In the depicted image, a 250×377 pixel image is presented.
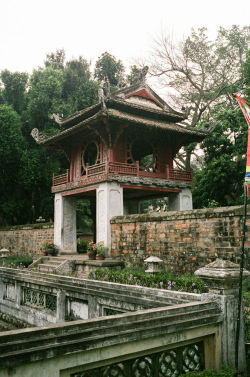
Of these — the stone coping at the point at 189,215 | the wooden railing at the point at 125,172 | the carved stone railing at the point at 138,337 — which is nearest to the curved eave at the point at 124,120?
the wooden railing at the point at 125,172

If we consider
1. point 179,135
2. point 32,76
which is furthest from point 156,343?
point 32,76

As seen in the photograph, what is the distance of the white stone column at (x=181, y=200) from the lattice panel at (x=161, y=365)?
13.3 meters

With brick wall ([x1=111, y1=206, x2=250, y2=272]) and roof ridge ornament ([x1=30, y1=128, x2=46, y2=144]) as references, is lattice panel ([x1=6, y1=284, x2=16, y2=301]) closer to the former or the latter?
brick wall ([x1=111, y1=206, x2=250, y2=272])

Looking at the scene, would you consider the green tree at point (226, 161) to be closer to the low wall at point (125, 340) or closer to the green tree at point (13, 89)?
the low wall at point (125, 340)

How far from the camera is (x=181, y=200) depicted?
54.9 feet

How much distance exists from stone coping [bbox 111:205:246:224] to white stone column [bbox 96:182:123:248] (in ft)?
3.34

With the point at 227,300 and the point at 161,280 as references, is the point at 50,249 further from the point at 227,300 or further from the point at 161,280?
the point at 227,300

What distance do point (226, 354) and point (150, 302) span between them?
104cm

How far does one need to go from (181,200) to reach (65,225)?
647cm

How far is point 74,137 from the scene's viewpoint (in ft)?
57.8

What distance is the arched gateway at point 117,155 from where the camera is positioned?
1446 cm

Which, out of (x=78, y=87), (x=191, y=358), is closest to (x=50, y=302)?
(x=191, y=358)

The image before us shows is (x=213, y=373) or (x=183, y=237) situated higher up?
(x=183, y=237)

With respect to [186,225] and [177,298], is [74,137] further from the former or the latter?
[177,298]
